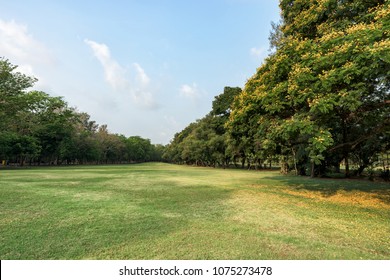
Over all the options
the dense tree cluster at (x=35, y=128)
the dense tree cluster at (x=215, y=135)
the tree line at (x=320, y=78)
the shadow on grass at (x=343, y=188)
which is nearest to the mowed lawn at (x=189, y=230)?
the tree line at (x=320, y=78)

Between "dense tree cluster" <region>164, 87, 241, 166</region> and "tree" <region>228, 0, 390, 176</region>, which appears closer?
"tree" <region>228, 0, 390, 176</region>

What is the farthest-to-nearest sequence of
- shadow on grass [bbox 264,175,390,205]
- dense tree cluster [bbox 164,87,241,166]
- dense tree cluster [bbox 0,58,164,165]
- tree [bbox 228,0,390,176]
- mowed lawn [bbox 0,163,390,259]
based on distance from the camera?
dense tree cluster [bbox 164,87,241,166] → dense tree cluster [bbox 0,58,164,165] → shadow on grass [bbox 264,175,390,205] → tree [bbox 228,0,390,176] → mowed lawn [bbox 0,163,390,259]

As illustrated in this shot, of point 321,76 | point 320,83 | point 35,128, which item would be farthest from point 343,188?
point 35,128

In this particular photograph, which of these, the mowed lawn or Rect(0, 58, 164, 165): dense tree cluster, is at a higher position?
Rect(0, 58, 164, 165): dense tree cluster

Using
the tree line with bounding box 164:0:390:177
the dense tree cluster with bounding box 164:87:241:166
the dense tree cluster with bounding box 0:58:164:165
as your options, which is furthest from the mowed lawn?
the dense tree cluster with bounding box 164:87:241:166

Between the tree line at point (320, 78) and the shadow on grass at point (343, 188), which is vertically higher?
the tree line at point (320, 78)

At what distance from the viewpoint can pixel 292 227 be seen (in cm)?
587

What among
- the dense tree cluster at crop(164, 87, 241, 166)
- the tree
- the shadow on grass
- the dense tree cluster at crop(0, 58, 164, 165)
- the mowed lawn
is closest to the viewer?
the mowed lawn

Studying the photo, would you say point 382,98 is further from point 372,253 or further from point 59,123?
point 59,123

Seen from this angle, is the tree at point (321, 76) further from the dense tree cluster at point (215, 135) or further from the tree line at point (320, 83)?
the dense tree cluster at point (215, 135)

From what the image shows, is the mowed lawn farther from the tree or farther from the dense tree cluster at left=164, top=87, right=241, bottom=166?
the dense tree cluster at left=164, top=87, right=241, bottom=166

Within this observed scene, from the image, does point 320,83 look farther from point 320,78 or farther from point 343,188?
point 343,188

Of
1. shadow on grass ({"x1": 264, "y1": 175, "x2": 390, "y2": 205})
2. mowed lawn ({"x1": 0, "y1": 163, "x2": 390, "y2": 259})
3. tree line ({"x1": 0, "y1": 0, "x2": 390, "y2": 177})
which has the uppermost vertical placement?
tree line ({"x1": 0, "y1": 0, "x2": 390, "y2": 177})

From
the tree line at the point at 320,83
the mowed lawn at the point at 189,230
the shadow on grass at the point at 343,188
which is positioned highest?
the tree line at the point at 320,83
